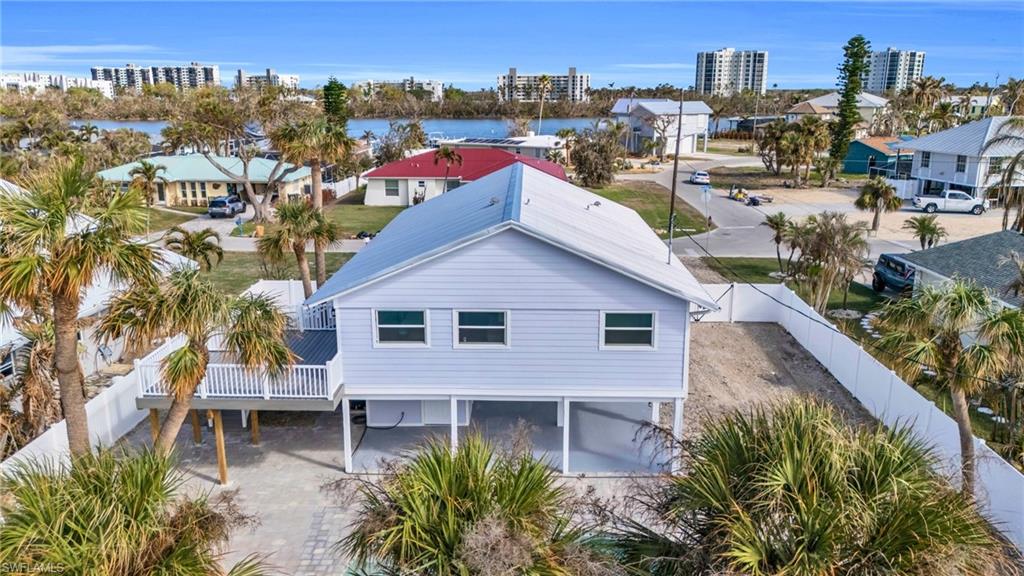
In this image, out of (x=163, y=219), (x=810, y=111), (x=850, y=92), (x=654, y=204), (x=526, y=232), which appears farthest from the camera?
(x=810, y=111)

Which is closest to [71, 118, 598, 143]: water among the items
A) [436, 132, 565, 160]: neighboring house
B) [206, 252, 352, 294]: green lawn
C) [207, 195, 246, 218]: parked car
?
[436, 132, 565, 160]: neighboring house

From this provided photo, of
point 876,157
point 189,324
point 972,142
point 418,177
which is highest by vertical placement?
point 972,142

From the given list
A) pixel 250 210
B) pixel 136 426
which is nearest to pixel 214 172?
pixel 250 210

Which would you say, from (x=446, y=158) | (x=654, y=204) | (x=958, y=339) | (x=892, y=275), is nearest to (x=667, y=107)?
(x=654, y=204)

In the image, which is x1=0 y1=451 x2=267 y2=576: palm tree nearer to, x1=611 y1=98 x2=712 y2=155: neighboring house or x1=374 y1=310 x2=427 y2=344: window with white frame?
x1=374 y1=310 x2=427 y2=344: window with white frame

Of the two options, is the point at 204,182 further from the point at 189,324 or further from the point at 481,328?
the point at 189,324

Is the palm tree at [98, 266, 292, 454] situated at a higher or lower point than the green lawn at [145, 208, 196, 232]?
higher

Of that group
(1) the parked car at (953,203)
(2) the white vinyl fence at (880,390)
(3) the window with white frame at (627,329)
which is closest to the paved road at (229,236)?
(2) the white vinyl fence at (880,390)
